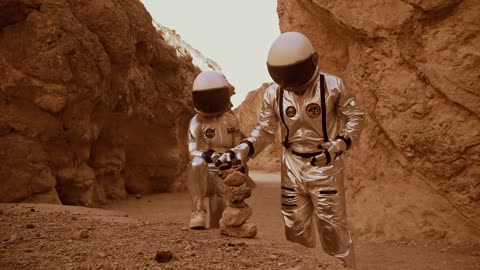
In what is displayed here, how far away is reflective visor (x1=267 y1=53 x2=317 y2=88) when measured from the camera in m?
3.41

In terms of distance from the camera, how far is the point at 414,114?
558cm

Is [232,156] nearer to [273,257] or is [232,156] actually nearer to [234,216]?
[234,216]

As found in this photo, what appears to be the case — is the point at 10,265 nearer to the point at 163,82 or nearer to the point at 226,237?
the point at 226,237

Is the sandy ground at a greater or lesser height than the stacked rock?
lesser

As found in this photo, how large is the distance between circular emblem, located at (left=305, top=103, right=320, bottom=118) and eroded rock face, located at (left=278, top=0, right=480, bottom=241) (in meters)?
2.41

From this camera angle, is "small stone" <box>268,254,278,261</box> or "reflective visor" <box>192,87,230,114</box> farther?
"reflective visor" <box>192,87,230,114</box>

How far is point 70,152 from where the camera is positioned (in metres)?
8.13

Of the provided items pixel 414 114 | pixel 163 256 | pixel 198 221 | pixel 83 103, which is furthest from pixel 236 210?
pixel 83 103

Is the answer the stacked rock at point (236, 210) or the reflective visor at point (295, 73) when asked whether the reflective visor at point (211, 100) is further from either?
the stacked rock at point (236, 210)

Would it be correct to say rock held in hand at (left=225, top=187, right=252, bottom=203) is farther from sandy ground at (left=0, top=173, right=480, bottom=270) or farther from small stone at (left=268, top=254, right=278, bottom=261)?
small stone at (left=268, top=254, right=278, bottom=261)

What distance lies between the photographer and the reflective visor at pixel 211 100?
423 centimetres

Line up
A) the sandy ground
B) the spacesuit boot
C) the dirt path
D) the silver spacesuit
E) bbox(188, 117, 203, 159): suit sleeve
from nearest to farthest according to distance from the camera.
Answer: the sandy ground, the spacesuit boot, bbox(188, 117, 203, 159): suit sleeve, the silver spacesuit, the dirt path

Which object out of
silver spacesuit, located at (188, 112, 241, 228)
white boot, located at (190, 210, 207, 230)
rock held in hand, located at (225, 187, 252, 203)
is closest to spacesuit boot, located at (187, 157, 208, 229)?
white boot, located at (190, 210, 207, 230)

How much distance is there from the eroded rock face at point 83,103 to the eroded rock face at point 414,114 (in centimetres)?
355
